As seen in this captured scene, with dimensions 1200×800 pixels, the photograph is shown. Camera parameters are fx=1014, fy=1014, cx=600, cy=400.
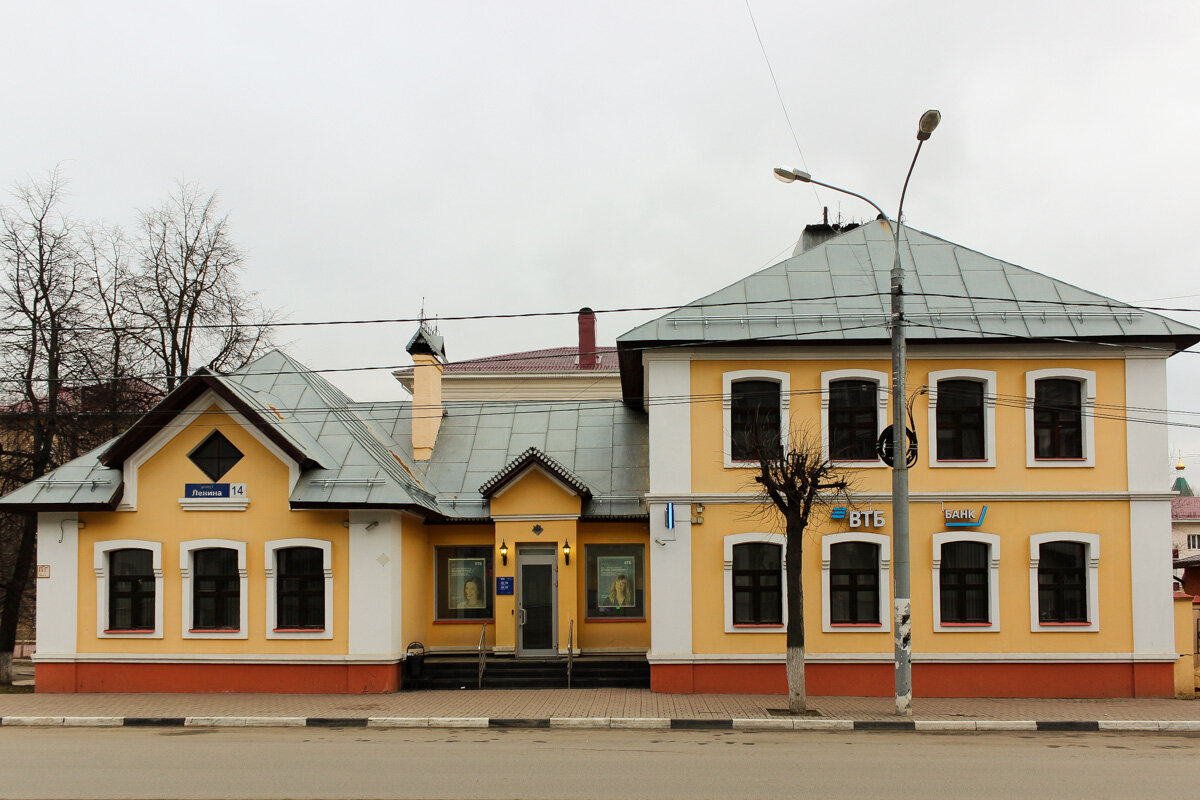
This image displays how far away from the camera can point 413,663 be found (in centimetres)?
1906

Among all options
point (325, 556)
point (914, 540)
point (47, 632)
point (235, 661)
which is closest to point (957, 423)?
point (914, 540)

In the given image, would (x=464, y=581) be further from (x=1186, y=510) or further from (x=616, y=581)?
(x=1186, y=510)

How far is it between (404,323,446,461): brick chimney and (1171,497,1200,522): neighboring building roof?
62.2 meters

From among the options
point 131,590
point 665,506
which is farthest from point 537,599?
point 131,590

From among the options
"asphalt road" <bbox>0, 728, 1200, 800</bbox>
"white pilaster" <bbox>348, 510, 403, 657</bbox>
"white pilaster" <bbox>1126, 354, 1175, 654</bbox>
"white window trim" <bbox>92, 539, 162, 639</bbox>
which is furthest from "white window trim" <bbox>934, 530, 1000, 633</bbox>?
"white window trim" <bbox>92, 539, 162, 639</bbox>

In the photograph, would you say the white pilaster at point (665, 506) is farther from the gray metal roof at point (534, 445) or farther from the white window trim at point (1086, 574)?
the white window trim at point (1086, 574)

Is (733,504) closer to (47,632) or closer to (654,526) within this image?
(654,526)

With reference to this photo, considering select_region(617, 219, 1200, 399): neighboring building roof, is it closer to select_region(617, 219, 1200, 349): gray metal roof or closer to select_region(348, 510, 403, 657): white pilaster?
select_region(617, 219, 1200, 349): gray metal roof

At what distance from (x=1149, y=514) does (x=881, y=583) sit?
490 centimetres

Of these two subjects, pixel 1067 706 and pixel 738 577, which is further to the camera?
pixel 738 577

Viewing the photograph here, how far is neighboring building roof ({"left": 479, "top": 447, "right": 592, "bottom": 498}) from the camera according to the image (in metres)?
20.3

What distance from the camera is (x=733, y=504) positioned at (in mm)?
18188

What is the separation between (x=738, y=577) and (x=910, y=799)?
8.63m

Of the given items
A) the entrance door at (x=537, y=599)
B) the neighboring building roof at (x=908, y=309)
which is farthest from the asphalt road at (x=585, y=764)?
the neighboring building roof at (x=908, y=309)
